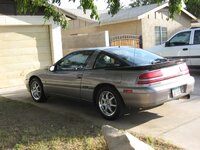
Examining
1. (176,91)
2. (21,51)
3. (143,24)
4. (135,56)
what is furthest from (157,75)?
(143,24)

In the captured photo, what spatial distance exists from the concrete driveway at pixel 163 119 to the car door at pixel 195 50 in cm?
353

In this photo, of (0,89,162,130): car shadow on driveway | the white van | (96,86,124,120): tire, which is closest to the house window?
the white van

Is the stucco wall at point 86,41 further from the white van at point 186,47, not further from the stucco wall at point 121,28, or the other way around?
the stucco wall at point 121,28

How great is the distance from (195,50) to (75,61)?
605cm

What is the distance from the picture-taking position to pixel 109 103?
24.2 feet

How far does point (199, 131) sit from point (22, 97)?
18.8ft

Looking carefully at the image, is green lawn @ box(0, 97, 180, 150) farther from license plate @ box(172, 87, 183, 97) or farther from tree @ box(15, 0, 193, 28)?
tree @ box(15, 0, 193, 28)

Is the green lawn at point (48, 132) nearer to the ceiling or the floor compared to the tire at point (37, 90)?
nearer to the floor

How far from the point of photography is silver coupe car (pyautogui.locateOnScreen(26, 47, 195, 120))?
6848 millimetres

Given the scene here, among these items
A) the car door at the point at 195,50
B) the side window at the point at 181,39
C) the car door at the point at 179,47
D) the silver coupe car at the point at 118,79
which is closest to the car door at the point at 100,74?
the silver coupe car at the point at 118,79

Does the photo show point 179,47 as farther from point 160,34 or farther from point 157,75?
point 160,34

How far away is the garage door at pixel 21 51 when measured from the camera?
42.5 feet

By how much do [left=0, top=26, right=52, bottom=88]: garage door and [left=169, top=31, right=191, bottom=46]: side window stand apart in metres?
4.82

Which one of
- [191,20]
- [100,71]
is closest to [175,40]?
[100,71]
